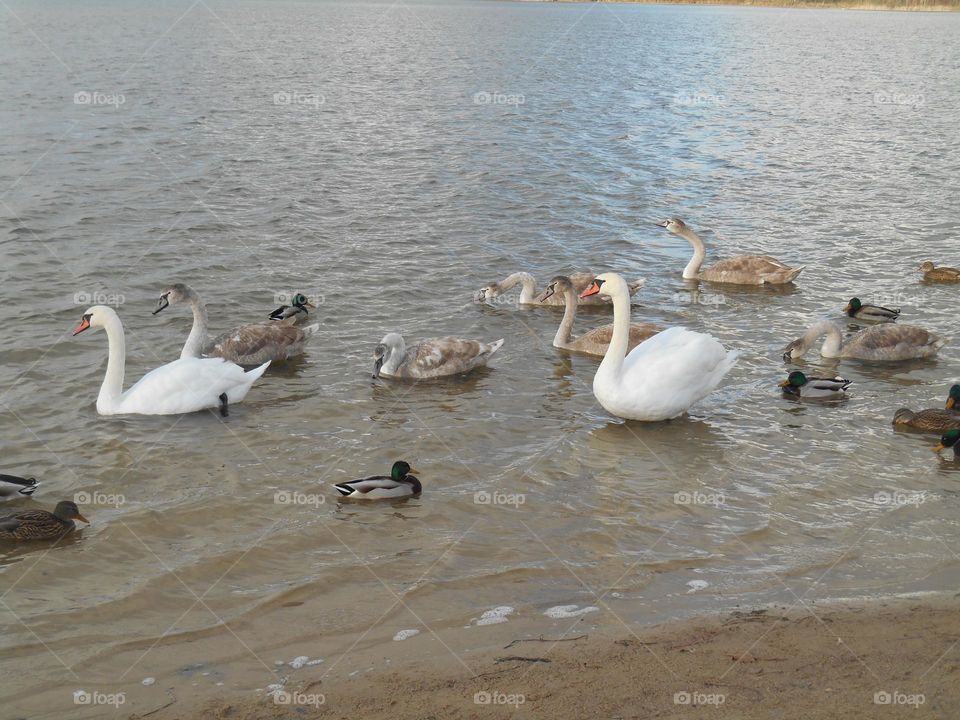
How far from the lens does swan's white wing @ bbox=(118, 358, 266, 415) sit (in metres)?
10.3

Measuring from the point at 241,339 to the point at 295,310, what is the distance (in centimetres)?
133

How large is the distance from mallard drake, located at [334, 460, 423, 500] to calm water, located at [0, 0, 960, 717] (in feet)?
0.43

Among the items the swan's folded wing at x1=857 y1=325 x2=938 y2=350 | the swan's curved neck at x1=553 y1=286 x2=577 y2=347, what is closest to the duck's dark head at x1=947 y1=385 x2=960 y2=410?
the swan's folded wing at x1=857 y1=325 x2=938 y2=350

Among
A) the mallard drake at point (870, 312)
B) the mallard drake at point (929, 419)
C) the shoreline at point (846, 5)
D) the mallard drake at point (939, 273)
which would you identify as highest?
the shoreline at point (846, 5)

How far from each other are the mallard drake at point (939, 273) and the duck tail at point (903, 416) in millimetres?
5751

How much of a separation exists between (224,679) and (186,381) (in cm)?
488

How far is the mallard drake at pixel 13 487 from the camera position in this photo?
27.2 feet

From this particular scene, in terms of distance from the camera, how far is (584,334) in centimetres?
1320

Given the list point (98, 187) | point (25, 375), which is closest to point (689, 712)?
point (25, 375)

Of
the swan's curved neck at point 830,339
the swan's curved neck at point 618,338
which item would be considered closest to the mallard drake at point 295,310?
the swan's curved neck at point 618,338

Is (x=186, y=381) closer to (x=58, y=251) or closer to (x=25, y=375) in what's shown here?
(x=25, y=375)

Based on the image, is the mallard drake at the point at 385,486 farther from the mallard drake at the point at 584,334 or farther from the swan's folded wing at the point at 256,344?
the mallard drake at the point at 584,334

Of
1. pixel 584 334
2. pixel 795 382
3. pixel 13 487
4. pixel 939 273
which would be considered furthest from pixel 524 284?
pixel 13 487

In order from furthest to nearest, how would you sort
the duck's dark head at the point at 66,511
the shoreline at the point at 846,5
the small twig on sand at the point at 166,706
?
the shoreline at the point at 846,5 < the duck's dark head at the point at 66,511 < the small twig on sand at the point at 166,706
